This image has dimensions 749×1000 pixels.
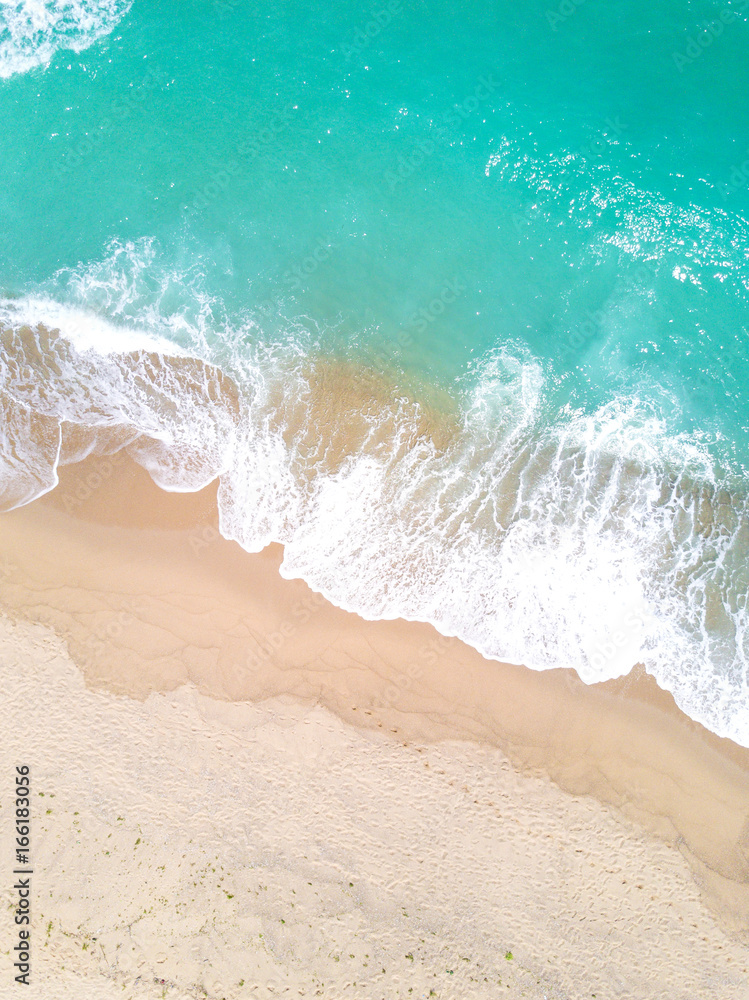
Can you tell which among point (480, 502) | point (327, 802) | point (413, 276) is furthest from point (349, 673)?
point (413, 276)

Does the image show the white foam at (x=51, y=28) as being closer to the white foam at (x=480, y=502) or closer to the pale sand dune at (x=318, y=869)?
the white foam at (x=480, y=502)

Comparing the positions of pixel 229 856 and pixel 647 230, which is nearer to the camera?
pixel 229 856

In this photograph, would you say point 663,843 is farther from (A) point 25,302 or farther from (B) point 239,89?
(B) point 239,89

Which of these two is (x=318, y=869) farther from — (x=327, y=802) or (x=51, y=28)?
(x=51, y=28)

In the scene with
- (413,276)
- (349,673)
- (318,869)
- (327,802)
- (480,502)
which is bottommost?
(318,869)

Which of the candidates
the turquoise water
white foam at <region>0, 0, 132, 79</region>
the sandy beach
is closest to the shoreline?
the sandy beach

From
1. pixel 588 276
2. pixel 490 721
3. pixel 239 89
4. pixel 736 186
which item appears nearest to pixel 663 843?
pixel 490 721

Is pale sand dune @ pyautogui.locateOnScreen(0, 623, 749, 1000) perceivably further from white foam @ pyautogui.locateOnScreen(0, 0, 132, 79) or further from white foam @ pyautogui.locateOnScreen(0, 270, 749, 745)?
white foam @ pyautogui.locateOnScreen(0, 0, 132, 79)
